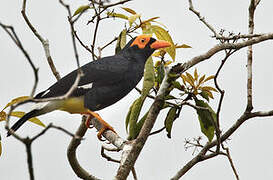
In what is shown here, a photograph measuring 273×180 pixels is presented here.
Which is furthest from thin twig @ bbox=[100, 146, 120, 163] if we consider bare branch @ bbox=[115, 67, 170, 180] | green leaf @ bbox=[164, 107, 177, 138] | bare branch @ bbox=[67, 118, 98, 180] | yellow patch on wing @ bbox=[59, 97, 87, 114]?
bare branch @ bbox=[115, 67, 170, 180]

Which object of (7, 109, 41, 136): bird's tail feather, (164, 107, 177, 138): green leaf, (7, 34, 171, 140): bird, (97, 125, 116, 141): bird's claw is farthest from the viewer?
(97, 125, 116, 141): bird's claw

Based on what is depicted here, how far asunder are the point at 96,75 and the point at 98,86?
0.25 ft

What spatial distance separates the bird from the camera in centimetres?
279

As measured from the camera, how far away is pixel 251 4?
8.45ft

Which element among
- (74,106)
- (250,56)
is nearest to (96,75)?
(74,106)

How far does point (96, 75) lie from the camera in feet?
9.46

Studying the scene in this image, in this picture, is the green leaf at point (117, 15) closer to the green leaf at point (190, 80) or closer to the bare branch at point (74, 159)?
the green leaf at point (190, 80)

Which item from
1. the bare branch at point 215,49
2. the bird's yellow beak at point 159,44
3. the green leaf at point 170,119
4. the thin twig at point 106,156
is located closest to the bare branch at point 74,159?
the thin twig at point 106,156

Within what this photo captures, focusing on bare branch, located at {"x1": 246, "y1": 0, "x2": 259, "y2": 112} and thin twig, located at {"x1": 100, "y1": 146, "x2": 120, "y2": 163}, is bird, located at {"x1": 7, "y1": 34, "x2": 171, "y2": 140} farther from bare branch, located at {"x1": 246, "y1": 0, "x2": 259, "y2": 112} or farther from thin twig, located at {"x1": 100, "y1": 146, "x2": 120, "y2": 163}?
bare branch, located at {"x1": 246, "y1": 0, "x2": 259, "y2": 112}

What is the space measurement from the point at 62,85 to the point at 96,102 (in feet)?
0.83

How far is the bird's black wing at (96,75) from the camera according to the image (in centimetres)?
283

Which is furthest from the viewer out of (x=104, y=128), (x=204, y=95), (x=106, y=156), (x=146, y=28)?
(x=104, y=128)

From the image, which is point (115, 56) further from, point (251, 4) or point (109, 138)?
point (251, 4)

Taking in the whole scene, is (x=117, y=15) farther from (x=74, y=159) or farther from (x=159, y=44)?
(x=74, y=159)
